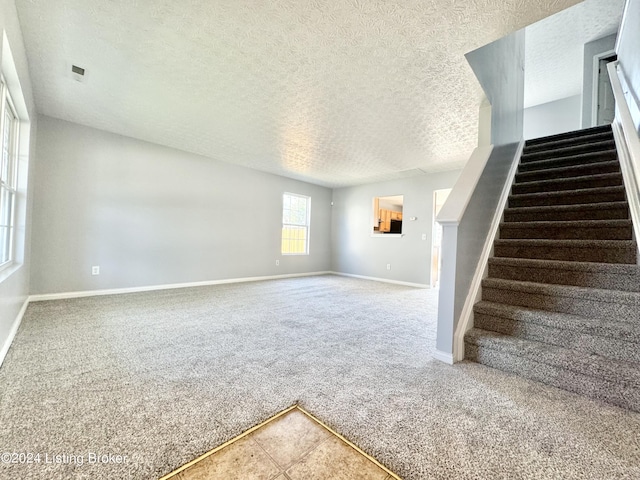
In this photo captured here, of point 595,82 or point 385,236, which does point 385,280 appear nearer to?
point 385,236

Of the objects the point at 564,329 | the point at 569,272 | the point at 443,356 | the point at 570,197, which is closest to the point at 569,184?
the point at 570,197

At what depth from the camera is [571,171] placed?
285 cm

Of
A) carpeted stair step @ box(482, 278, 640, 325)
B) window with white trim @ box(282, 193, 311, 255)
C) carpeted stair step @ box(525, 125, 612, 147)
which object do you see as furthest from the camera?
window with white trim @ box(282, 193, 311, 255)

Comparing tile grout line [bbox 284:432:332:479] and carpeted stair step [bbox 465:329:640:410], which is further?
carpeted stair step [bbox 465:329:640:410]

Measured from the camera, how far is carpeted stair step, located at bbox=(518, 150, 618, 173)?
2.78 m

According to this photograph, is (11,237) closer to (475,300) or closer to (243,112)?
(243,112)

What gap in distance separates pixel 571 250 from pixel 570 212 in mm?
524

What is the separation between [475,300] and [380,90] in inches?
83.2

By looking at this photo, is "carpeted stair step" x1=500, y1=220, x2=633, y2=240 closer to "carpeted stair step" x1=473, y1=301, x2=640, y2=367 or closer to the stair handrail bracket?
the stair handrail bracket

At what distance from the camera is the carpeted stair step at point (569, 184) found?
2.51 metres

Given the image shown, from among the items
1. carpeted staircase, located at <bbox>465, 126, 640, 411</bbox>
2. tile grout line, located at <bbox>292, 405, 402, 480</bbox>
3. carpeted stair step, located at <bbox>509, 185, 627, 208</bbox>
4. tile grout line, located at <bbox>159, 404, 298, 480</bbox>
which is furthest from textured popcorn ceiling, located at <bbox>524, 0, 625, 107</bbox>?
tile grout line, located at <bbox>159, 404, 298, 480</bbox>

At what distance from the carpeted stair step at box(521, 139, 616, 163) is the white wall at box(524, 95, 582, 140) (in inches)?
66.2

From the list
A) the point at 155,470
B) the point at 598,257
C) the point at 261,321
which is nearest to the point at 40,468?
the point at 155,470

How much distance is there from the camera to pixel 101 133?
3.78 m
